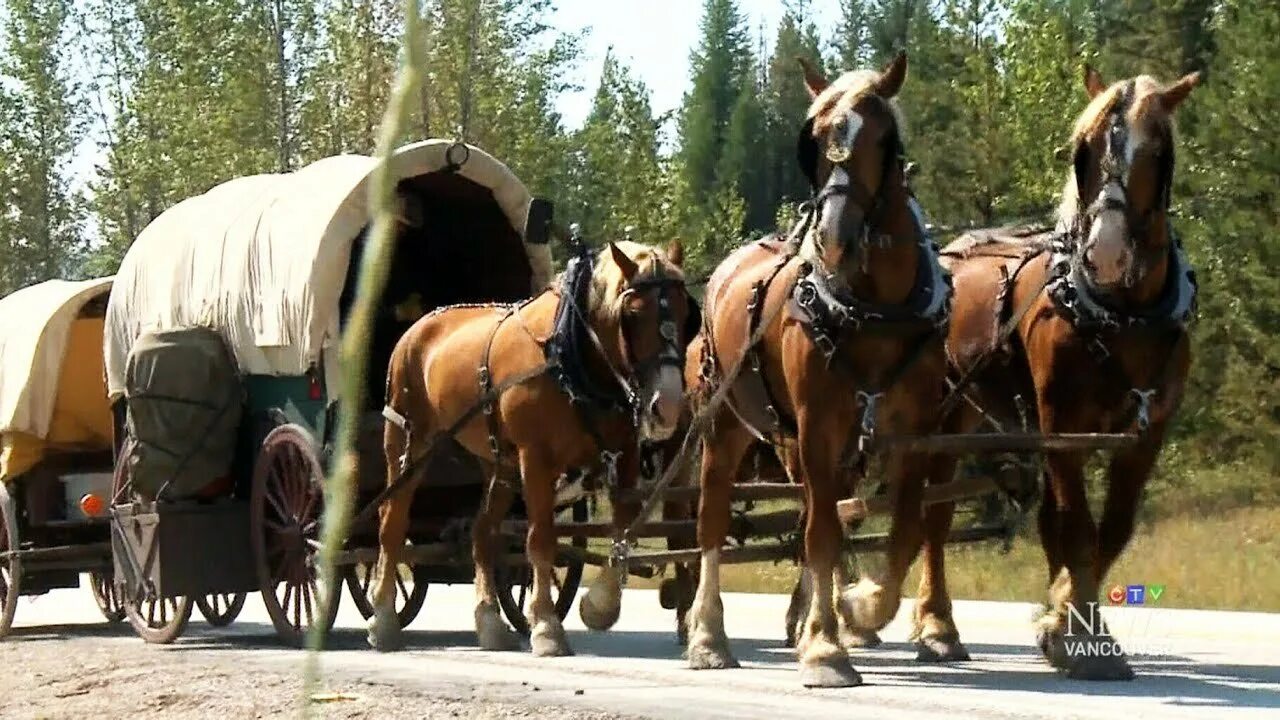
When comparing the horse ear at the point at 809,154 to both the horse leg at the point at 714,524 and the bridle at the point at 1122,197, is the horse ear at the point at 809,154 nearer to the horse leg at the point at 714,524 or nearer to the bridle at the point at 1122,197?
the bridle at the point at 1122,197

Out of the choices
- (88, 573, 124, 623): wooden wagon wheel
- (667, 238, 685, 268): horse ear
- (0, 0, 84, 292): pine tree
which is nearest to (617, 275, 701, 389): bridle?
(667, 238, 685, 268): horse ear

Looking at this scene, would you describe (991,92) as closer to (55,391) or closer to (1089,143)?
(55,391)

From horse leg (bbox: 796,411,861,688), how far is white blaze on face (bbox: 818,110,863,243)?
788mm

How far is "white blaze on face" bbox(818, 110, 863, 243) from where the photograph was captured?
8008 mm

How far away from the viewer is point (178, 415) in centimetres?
1245

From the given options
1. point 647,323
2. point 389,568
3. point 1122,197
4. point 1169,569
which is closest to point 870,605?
point 1122,197

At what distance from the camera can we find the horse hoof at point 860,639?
10234mm

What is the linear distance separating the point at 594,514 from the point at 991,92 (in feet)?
62.9

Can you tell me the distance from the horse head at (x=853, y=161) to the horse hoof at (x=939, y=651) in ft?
7.94

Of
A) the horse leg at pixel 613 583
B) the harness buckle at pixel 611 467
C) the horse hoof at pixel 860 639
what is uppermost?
the harness buckle at pixel 611 467

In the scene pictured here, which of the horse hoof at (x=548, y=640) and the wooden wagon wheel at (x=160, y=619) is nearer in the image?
the horse hoof at (x=548, y=640)

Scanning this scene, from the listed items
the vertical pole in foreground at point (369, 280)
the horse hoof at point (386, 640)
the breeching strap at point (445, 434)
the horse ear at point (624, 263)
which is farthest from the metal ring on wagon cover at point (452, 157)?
the vertical pole in foreground at point (369, 280)

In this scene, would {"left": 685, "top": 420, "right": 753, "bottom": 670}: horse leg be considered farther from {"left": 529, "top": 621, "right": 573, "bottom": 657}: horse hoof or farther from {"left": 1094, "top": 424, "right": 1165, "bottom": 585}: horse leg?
{"left": 1094, "top": 424, "right": 1165, "bottom": 585}: horse leg

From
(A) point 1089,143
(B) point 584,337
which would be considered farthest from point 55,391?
(A) point 1089,143
